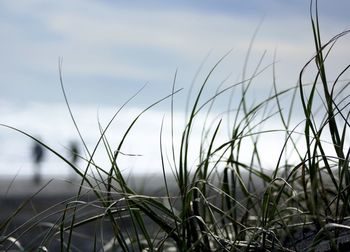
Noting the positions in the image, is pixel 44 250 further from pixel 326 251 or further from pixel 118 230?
pixel 326 251

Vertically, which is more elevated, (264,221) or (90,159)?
(90,159)

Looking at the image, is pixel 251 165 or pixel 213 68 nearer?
A: pixel 213 68

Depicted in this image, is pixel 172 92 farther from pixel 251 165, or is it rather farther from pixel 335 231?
pixel 335 231

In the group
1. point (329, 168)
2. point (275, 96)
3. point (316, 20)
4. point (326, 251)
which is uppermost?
point (316, 20)

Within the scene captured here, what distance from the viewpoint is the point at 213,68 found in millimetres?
1760

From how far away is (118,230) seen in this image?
1573 mm

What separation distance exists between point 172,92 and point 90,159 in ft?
0.84

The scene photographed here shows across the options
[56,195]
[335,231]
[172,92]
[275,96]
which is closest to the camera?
[335,231]

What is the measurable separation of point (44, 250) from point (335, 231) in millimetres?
554

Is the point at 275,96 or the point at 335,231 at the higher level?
the point at 275,96

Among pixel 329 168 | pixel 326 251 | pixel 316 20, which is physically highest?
pixel 316 20

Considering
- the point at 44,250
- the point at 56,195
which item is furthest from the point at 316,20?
the point at 56,195

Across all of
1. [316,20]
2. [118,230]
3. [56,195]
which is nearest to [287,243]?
[118,230]

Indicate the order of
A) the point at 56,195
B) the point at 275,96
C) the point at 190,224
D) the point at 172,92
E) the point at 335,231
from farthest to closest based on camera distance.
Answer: the point at 56,195 < the point at 275,96 < the point at 172,92 < the point at 190,224 < the point at 335,231
